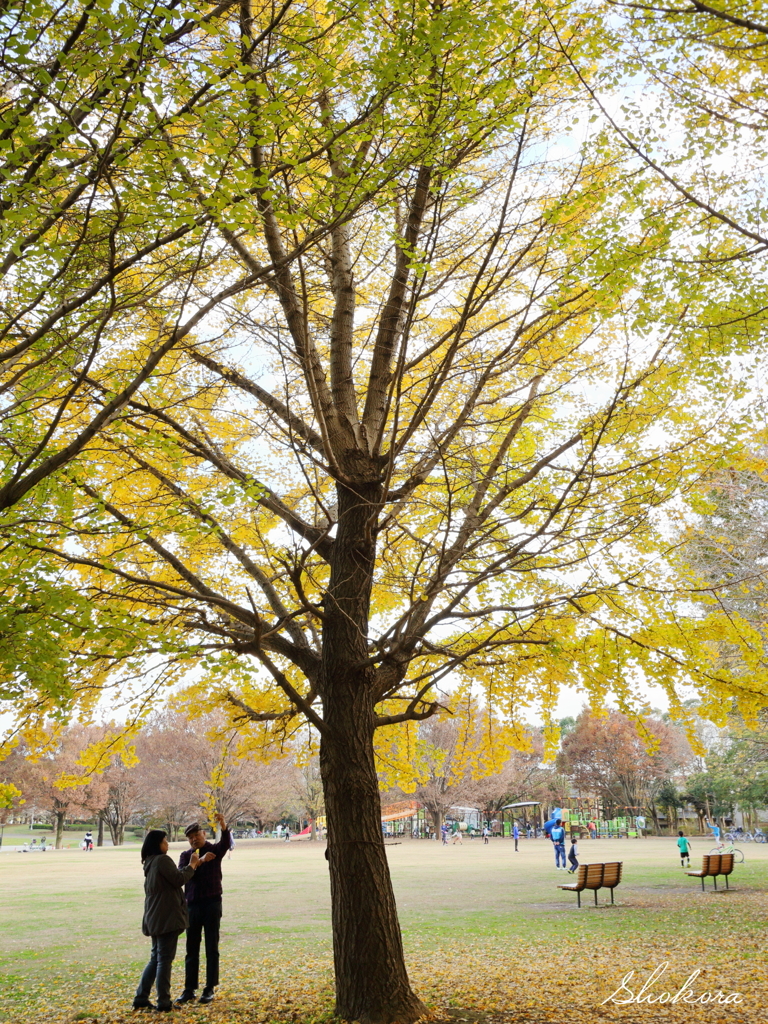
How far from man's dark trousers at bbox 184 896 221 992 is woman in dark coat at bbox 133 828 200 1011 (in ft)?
1.15

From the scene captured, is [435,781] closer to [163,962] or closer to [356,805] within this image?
[163,962]

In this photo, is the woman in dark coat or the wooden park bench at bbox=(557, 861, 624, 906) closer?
the woman in dark coat

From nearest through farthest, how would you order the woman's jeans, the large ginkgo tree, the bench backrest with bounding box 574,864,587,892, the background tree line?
the large ginkgo tree < the woman's jeans < the bench backrest with bounding box 574,864,587,892 < the background tree line

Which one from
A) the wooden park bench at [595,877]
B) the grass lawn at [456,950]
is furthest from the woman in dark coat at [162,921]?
the wooden park bench at [595,877]

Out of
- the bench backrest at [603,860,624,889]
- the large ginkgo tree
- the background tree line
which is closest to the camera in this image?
the large ginkgo tree

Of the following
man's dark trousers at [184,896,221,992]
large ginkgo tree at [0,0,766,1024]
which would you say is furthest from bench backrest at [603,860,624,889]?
man's dark trousers at [184,896,221,992]

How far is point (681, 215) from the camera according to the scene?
5223 millimetres

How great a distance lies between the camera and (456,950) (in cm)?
795

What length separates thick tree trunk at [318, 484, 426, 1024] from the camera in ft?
16.1

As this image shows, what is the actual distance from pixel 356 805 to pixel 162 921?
2004 millimetres

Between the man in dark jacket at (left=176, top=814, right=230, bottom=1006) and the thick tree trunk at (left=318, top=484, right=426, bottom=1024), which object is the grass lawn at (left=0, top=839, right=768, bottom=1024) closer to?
the man in dark jacket at (left=176, top=814, right=230, bottom=1006)

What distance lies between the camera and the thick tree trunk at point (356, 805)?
491 cm

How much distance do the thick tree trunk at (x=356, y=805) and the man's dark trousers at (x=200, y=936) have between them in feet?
5.48

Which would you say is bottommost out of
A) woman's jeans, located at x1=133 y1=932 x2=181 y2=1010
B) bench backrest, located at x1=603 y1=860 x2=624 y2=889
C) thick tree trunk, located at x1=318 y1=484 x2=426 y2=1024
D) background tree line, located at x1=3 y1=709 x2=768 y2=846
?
background tree line, located at x1=3 y1=709 x2=768 y2=846
